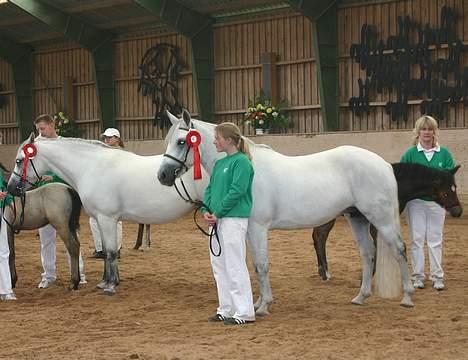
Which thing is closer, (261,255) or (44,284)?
(261,255)

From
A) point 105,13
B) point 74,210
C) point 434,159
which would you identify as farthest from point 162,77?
point 434,159

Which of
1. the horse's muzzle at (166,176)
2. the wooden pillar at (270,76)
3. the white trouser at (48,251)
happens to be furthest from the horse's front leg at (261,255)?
the wooden pillar at (270,76)

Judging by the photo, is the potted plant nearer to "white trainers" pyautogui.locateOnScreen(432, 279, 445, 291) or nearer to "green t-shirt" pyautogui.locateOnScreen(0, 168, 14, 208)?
"white trainers" pyautogui.locateOnScreen(432, 279, 445, 291)

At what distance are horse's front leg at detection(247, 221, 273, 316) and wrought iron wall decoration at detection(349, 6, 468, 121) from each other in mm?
10726

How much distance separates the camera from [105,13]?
77.8ft

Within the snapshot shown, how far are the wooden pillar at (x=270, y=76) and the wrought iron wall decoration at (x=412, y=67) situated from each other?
2.34 m

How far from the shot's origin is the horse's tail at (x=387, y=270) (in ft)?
25.9

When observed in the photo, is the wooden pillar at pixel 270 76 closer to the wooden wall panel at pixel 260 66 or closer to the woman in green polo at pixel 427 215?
the wooden wall panel at pixel 260 66

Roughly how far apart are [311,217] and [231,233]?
→ 1021mm

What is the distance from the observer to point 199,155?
7680mm

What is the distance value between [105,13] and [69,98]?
140 inches

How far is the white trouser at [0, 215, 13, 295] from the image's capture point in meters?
8.52

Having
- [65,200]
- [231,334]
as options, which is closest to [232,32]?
[65,200]

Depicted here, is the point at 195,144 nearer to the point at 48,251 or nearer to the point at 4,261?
the point at 4,261
